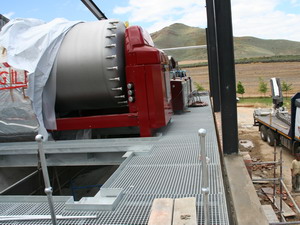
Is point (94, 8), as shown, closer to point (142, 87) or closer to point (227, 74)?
point (142, 87)

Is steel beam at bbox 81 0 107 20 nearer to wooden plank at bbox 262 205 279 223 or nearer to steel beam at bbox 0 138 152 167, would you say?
steel beam at bbox 0 138 152 167

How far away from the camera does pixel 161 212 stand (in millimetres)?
2391

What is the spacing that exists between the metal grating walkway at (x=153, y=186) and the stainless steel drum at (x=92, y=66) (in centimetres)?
159

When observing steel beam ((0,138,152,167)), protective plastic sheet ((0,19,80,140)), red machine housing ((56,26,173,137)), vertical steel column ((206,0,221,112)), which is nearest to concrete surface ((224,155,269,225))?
steel beam ((0,138,152,167))

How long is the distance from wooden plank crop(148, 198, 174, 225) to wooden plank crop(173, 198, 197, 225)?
5cm

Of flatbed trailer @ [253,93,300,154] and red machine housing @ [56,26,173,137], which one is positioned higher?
red machine housing @ [56,26,173,137]

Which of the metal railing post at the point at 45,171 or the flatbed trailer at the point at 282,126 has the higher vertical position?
the metal railing post at the point at 45,171

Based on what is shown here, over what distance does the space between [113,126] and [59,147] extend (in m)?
1.14

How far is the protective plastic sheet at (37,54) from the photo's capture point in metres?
5.23

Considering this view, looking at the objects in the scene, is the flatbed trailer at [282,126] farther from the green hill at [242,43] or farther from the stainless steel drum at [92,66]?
the green hill at [242,43]

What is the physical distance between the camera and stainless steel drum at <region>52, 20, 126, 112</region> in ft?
17.1

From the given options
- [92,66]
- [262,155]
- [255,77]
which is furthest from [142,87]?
[255,77]

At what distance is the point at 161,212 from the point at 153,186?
2.39 feet

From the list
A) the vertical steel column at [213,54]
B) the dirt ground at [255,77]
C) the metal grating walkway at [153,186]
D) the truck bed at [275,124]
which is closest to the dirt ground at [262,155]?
the truck bed at [275,124]
